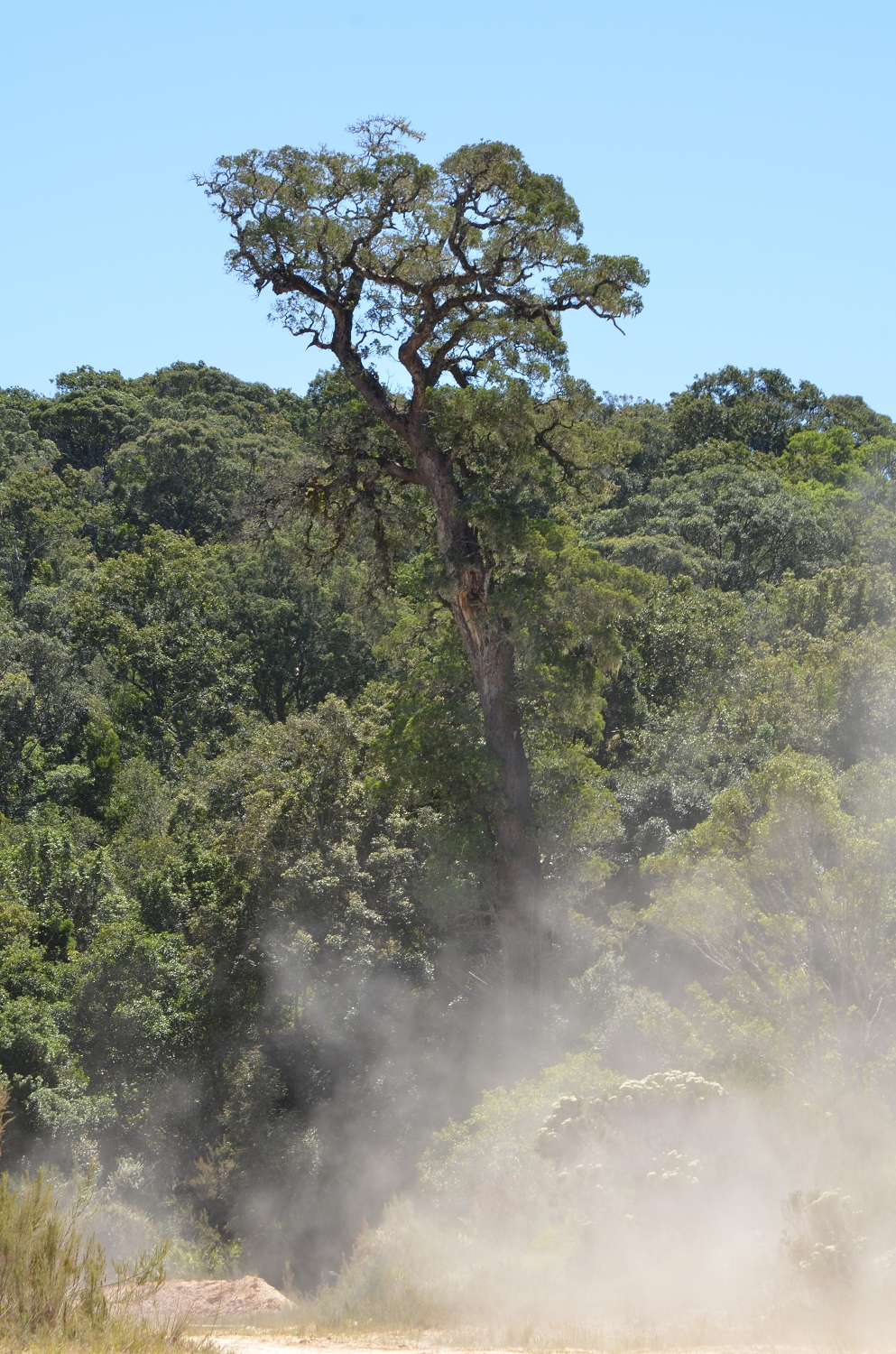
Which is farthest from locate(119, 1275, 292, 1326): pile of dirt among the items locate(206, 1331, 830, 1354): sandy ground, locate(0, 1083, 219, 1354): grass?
locate(0, 1083, 219, 1354): grass

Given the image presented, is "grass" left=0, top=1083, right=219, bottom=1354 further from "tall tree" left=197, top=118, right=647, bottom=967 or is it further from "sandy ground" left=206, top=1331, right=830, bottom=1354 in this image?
"tall tree" left=197, top=118, right=647, bottom=967

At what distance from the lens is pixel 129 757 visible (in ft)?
101

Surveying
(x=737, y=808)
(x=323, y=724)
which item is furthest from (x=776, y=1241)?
(x=323, y=724)

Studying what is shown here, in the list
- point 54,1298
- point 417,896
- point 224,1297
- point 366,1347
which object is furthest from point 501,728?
point 54,1298

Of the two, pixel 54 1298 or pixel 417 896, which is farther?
pixel 417 896

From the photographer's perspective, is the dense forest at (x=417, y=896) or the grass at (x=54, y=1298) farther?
the dense forest at (x=417, y=896)

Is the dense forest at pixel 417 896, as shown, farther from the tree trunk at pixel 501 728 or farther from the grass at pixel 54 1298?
the grass at pixel 54 1298

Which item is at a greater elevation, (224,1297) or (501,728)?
(501,728)

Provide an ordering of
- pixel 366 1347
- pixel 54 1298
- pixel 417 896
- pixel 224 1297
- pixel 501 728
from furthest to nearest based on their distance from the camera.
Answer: pixel 417 896 < pixel 501 728 < pixel 224 1297 < pixel 366 1347 < pixel 54 1298

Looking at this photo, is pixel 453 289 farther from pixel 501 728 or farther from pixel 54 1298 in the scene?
pixel 54 1298

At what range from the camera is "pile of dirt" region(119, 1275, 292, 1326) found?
40.0 feet

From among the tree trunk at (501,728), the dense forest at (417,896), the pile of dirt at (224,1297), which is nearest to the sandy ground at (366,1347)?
the pile of dirt at (224,1297)

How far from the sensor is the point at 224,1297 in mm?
12945

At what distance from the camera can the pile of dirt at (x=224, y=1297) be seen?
1220cm
